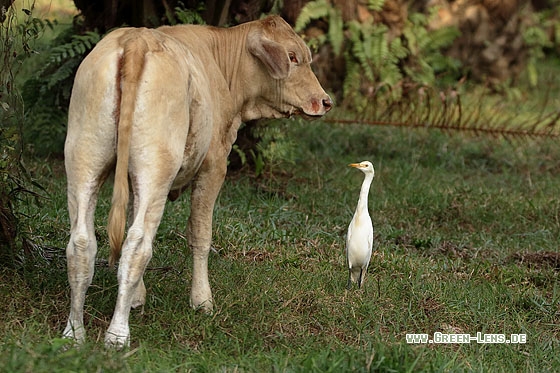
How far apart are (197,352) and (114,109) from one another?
1.40 meters

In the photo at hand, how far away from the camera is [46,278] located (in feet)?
18.9

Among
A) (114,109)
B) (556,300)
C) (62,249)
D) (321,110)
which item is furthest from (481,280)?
(114,109)

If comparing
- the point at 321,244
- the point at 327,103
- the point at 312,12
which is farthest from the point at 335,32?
the point at 327,103

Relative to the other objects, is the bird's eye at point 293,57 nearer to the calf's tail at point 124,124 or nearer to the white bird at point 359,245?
the white bird at point 359,245

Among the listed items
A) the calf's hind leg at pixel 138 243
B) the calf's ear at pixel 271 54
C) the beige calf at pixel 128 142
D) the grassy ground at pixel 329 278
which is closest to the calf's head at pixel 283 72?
the calf's ear at pixel 271 54

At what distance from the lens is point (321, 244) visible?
7.54 metres

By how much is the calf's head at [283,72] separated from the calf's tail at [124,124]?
1403mm

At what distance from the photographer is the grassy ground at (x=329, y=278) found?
4.93m

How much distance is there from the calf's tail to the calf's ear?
1.38 meters

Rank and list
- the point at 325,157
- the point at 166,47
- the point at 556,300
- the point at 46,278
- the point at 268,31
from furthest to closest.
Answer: the point at 325,157
the point at 556,300
the point at 268,31
the point at 46,278
the point at 166,47

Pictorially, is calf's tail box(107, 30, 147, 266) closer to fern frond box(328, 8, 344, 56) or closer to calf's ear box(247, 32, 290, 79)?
calf's ear box(247, 32, 290, 79)

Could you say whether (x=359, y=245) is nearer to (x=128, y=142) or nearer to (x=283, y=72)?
(x=283, y=72)

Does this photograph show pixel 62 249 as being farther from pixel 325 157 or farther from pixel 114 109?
pixel 325 157

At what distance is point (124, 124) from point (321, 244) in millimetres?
3298
